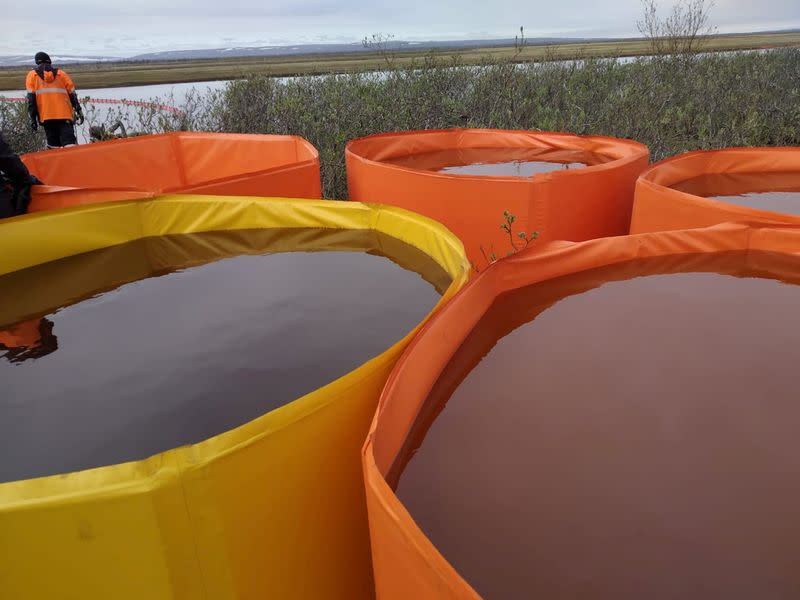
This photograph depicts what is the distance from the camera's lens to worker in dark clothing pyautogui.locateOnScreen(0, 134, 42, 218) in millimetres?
3119

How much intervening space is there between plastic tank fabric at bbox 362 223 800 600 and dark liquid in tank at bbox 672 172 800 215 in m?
1.04

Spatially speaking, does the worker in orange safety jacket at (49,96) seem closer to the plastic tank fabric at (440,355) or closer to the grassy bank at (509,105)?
the grassy bank at (509,105)

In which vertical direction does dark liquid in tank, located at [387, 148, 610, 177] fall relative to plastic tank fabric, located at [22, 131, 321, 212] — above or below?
below

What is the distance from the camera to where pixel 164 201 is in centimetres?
307

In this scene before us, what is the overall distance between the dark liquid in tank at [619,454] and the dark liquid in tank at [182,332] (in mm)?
533

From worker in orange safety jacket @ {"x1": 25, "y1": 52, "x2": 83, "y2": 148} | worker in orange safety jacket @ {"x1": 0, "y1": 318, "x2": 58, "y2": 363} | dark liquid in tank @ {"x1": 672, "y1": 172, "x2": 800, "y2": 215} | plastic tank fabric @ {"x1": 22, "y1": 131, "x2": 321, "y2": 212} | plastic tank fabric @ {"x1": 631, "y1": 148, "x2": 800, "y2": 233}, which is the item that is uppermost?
worker in orange safety jacket @ {"x1": 25, "y1": 52, "x2": 83, "y2": 148}

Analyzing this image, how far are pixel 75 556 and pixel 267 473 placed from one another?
367 mm

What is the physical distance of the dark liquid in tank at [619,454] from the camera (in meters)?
0.98

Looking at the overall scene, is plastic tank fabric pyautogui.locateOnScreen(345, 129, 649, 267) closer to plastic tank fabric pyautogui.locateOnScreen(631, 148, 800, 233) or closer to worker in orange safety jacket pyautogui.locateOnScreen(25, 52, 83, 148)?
plastic tank fabric pyautogui.locateOnScreen(631, 148, 800, 233)

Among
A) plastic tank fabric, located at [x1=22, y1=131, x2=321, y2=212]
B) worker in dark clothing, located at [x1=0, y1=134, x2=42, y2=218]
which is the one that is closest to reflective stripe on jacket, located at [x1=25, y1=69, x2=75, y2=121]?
plastic tank fabric, located at [x1=22, y1=131, x2=321, y2=212]

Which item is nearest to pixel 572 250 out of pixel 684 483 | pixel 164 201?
pixel 684 483

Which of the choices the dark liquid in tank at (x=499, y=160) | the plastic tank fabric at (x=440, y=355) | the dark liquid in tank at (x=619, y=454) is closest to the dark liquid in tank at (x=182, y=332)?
the plastic tank fabric at (x=440, y=355)

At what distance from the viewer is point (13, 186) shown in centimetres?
322

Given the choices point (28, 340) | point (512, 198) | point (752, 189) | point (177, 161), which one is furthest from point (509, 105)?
point (28, 340)
